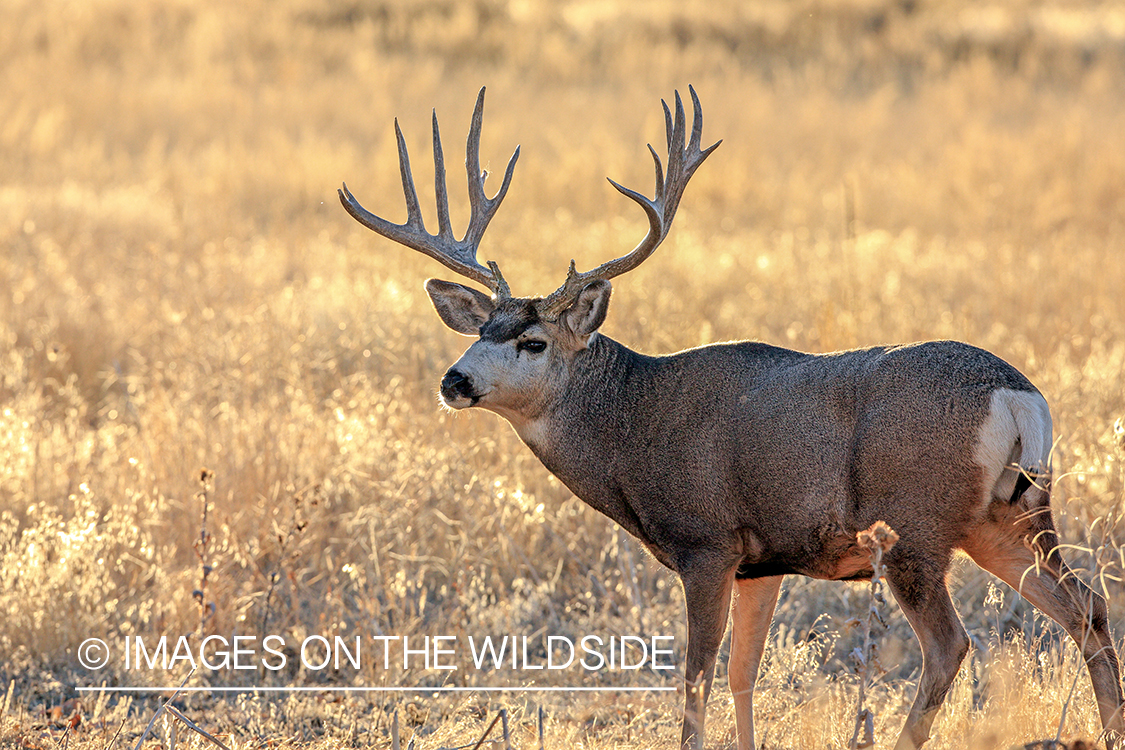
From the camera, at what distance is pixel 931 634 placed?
3.96m

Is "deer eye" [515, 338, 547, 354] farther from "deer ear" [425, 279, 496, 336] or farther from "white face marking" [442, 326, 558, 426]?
"deer ear" [425, 279, 496, 336]

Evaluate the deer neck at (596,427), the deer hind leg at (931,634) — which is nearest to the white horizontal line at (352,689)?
the deer neck at (596,427)

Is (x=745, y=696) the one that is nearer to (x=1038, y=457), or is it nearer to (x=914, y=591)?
(x=914, y=591)

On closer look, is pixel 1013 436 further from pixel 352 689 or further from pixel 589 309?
pixel 352 689

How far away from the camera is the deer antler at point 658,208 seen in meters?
4.55

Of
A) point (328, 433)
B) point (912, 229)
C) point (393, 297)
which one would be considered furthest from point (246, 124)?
point (328, 433)

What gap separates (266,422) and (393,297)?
2507mm

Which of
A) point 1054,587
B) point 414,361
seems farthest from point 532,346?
point 414,361

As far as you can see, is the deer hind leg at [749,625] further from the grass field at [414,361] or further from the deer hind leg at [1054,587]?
the deer hind leg at [1054,587]

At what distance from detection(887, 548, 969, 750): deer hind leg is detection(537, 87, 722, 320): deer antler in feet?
4.63

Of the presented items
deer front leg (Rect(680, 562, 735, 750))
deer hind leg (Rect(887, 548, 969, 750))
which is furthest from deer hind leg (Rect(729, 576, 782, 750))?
deer hind leg (Rect(887, 548, 969, 750))

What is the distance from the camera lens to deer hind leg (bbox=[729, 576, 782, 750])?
4.50 m

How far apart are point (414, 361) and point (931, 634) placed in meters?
4.36

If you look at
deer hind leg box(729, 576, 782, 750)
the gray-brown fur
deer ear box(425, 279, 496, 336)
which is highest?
deer ear box(425, 279, 496, 336)
